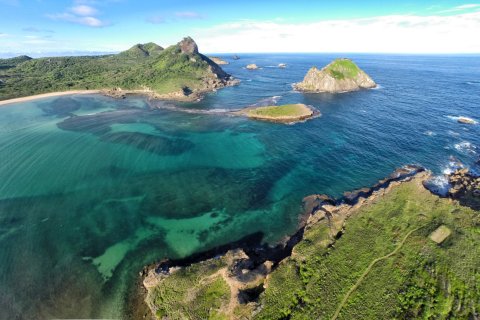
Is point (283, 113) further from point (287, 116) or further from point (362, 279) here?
point (362, 279)

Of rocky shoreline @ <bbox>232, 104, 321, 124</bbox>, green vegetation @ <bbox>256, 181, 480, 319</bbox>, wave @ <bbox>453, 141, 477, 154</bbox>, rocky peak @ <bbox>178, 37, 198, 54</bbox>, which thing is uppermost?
rocky peak @ <bbox>178, 37, 198, 54</bbox>

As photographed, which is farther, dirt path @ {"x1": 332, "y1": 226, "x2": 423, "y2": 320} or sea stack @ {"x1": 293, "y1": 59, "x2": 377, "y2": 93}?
sea stack @ {"x1": 293, "y1": 59, "x2": 377, "y2": 93}

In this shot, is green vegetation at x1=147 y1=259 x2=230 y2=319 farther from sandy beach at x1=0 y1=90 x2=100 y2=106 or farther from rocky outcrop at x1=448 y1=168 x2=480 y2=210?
sandy beach at x1=0 y1=90 x2=100 y2=106

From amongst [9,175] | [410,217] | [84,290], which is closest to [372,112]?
[410,217]

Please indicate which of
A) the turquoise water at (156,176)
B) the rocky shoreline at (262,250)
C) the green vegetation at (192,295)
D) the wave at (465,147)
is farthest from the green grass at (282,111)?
the green vegetation at (192,295)

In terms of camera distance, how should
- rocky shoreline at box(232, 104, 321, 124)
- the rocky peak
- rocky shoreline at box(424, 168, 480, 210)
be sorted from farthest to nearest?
the rocky peak → rocky shoreline at box(232, 104, 321, 124) → rocky shoreline at box(424, 168, 480, 210)

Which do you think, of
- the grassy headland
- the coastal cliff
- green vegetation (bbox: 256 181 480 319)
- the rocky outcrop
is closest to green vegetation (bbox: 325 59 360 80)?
the grassy headland
